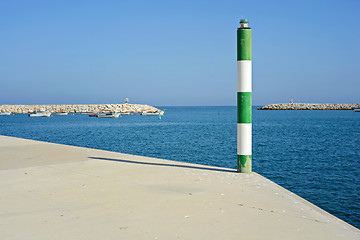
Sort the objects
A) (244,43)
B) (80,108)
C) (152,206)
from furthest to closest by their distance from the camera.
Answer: (80,108) < (244,43) < (152,206)

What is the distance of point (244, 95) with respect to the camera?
26.2ft

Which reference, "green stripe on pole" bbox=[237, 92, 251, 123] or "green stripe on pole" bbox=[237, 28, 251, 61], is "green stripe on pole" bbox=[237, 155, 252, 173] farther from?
"green stripe on pole" bbox=[237, 28, 251, 61]

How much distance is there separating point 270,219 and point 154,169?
13.8ft

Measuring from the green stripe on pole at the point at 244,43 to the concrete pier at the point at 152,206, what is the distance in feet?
9.12

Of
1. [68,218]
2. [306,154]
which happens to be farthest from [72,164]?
[306,154]

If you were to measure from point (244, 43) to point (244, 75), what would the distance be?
0.75m

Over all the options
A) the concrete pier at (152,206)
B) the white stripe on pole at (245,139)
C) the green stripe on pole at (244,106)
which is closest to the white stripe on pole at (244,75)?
the green stripe on pole at (244,106)

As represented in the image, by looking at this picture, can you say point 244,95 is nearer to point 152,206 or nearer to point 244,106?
point 244,106

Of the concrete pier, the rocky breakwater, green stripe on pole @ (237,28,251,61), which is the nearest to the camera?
the concrete pier

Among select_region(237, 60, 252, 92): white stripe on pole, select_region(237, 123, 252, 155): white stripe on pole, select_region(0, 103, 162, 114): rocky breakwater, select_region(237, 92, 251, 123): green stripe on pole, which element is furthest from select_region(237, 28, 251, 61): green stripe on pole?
select_region(0, 103, 162, 114): rocky breakwater

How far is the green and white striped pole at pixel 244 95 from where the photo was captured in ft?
26.0

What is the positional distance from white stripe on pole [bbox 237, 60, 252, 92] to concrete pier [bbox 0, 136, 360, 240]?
2.04 meters

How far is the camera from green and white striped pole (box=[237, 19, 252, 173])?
26.0 ft

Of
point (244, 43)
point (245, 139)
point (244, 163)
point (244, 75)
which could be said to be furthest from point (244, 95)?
point (244, 163)
